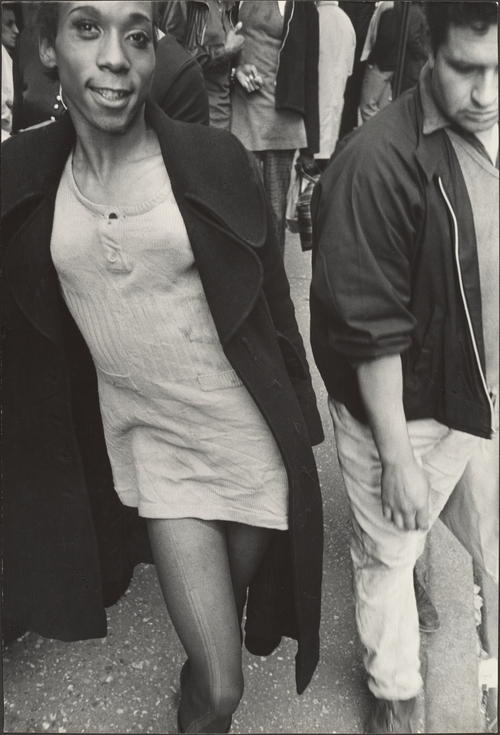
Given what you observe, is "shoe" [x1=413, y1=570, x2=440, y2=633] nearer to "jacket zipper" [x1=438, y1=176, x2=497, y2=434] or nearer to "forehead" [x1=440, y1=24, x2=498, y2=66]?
"jacket zipper" [x1=438, y1=176, x2=497, y2=434]

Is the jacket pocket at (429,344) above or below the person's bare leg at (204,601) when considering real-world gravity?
above

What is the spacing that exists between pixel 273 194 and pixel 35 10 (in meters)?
0.75

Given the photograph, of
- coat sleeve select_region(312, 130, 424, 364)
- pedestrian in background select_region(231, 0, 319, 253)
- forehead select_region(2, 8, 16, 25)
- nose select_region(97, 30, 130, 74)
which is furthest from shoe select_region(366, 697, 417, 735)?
forehead select_region(2, 8, 16, 25)

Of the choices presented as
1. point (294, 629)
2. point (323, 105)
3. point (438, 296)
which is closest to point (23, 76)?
point (323, 105)

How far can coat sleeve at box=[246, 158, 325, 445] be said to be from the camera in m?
2.08

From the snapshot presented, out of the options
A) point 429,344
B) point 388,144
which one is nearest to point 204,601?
point 429,344

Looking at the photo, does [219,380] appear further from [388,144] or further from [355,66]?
[355,66]

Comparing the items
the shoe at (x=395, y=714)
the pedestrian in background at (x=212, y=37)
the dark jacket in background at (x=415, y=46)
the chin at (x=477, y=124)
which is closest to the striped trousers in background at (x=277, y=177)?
the pedestrian in background at (x=212, y=37)

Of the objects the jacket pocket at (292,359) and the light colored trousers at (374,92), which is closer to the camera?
the light colored trousers at (374,92)

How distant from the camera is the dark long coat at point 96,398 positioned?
197cm

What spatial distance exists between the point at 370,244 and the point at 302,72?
57 centimetres

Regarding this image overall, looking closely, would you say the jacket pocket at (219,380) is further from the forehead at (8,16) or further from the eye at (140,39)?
the forehead at (8,16)

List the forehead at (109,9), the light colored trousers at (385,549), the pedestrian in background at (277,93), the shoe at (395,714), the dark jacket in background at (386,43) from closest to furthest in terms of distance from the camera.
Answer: the forehead at (109,9)
the dark jacket in background at (386,43)
the pedestrian in background at (277,93)
the light colored trousers at (385,549)
the shoe at (395,714)

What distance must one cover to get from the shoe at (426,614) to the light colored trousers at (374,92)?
142 centimetres
